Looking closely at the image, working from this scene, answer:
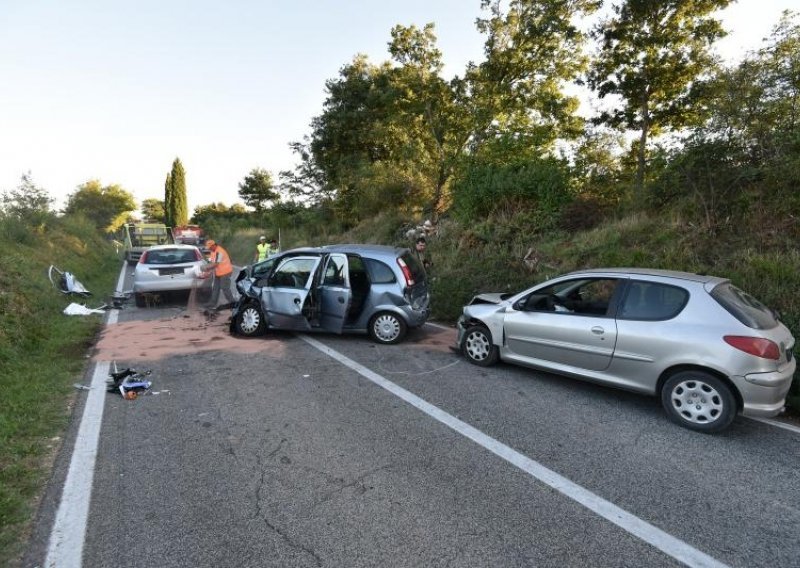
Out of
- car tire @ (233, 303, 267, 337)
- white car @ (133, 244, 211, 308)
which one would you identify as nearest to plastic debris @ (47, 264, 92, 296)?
white car @ (133, 244, 211, 308)

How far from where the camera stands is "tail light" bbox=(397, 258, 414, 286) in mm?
7559

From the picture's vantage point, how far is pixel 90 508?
3.13 m

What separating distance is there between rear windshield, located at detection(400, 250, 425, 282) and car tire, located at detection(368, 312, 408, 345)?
800 mm

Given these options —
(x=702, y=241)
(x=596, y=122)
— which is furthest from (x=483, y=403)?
(x=596, y=122)

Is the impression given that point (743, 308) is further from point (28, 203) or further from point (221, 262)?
point (28, 203)

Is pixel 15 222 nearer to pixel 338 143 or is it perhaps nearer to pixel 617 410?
pixel 338 143

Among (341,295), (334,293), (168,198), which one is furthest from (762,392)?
(168,198)

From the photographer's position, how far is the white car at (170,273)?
10914mm

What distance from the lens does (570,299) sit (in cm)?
620

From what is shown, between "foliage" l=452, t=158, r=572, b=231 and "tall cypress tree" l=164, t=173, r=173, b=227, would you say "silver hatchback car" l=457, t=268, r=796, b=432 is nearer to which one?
"foliage" l=452, t=158, r=572, b=231

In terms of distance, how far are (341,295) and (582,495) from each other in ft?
16.5

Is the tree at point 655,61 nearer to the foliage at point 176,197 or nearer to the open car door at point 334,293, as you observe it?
the open car door at point 334,293

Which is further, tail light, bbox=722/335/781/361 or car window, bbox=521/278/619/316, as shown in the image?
car window, bbox=521/278/619/316

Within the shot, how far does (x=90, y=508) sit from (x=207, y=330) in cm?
561
